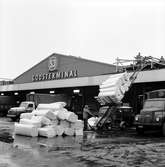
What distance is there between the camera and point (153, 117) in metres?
20.0

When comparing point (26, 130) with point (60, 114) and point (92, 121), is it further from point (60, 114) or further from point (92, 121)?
point (92, 121)

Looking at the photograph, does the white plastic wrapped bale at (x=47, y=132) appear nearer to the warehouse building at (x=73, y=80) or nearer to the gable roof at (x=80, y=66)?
the warehouse building at (x=73, y=80)

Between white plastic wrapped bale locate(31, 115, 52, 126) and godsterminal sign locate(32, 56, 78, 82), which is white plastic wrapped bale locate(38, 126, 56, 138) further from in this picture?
godsterminal sign locate(32, 56, 78, 82)

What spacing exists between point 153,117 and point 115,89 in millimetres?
2980

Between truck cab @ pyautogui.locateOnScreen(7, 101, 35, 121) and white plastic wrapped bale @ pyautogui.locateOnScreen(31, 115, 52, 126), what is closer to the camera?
white plastic wrapped bale @ pyautogui.locateOnScreen(31, 115, 52, 126)

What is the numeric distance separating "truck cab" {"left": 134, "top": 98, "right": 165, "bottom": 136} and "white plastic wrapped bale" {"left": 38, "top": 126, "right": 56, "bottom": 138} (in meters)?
5.56

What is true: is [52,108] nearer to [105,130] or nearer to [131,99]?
[105,130]

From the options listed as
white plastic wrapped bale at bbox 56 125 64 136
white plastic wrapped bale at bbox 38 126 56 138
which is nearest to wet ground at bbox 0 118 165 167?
A: white plastic wrapped bale at bbox 38 126 56 138

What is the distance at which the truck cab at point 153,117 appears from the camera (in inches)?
773

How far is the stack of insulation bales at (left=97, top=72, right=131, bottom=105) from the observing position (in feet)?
71.0

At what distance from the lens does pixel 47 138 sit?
17078mm

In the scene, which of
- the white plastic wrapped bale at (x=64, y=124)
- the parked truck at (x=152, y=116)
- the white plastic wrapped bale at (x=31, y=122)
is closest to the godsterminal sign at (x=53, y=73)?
the parked truck at (x=152, y=116)

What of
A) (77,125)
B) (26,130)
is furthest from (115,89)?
(26,130)

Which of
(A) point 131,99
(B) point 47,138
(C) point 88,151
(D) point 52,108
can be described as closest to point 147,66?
(A) point 131,99
